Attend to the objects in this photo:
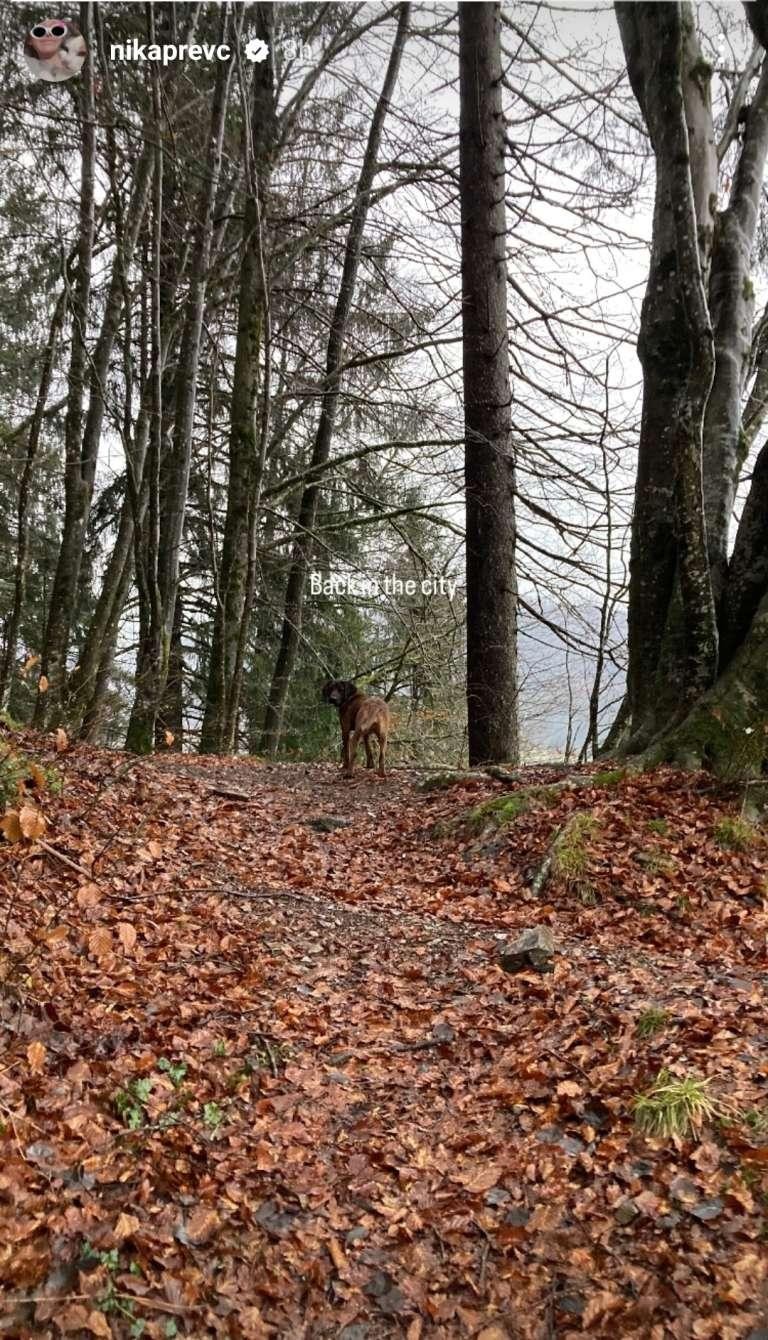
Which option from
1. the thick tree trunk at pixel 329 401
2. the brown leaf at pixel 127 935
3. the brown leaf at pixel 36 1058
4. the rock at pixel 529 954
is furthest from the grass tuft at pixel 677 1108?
the thick tree trunk at pixel 329 401

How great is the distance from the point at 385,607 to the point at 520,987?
33.6 ft

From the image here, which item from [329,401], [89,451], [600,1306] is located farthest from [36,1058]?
[329,401]

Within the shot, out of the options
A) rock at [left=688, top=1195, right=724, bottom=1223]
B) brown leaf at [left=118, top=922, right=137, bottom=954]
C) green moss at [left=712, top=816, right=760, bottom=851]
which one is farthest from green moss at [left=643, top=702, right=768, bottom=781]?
brown leaf at [left=118, top=922, right=137, bottom=954]

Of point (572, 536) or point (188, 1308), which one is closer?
point (188, 1308)

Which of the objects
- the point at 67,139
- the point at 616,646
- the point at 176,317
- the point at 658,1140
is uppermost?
the point at 67,139

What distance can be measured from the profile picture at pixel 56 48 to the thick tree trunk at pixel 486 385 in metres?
4.19

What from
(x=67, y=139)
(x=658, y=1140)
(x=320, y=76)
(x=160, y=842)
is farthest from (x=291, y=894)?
(x=320, y=76)

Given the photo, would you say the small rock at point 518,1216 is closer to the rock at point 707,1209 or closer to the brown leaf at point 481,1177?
the brown leaf at point 481,1177

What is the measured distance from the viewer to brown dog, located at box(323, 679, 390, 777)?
10.0 m

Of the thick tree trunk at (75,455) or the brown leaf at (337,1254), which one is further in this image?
the thick tree trunk at (75,455)

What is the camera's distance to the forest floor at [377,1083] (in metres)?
2.84

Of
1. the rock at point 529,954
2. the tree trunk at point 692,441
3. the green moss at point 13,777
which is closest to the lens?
the rock at point 529,954

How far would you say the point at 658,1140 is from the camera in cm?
331

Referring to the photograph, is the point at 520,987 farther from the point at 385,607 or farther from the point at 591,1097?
the point at 385,607
